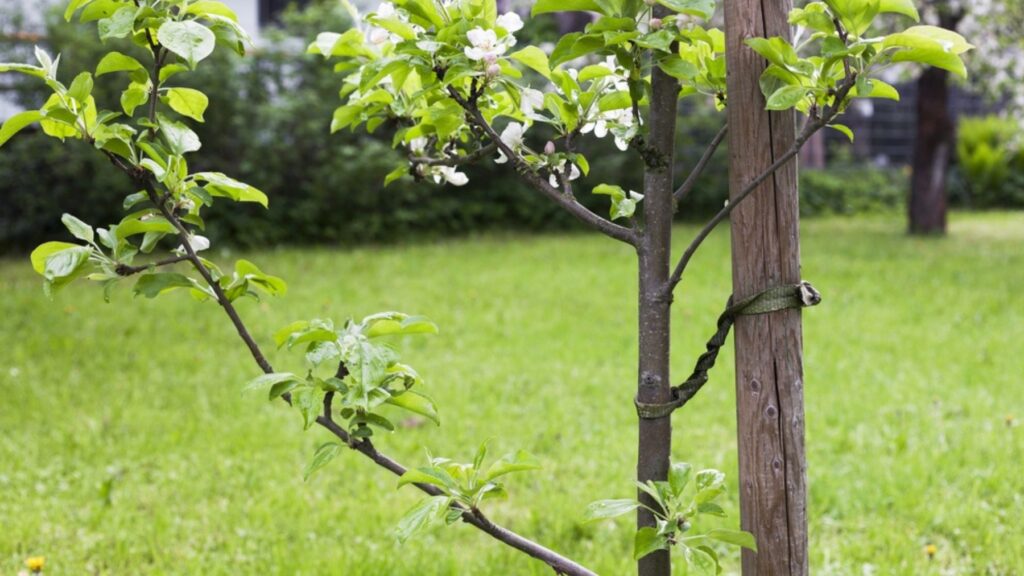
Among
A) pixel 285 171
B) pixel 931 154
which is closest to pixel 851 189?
pixel 931 154

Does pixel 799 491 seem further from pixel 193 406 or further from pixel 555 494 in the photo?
pixel 193 406

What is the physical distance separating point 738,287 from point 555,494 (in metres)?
1.84

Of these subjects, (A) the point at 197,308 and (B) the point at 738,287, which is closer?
(B) the point at 738,287

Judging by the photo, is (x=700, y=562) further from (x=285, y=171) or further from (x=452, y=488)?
(x=285, y=171)

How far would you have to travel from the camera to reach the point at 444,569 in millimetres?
2715

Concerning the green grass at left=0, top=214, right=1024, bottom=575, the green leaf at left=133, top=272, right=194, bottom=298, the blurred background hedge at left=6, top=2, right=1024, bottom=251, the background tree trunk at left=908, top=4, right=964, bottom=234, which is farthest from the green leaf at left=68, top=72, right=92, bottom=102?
the background tree trunk at left=908, top=4, right=964, bottom=234

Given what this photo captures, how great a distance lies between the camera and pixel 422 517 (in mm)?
1428

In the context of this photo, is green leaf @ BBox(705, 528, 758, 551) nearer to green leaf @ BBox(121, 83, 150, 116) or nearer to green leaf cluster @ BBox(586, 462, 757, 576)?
green leaf cluster @ BBox(586, 462, 757, 576)

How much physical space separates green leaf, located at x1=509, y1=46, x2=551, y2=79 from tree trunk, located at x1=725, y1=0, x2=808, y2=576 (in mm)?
289

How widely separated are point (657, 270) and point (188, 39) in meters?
0.78

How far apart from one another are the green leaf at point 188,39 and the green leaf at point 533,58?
44 cm

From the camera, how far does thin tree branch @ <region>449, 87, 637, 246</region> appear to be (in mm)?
1561

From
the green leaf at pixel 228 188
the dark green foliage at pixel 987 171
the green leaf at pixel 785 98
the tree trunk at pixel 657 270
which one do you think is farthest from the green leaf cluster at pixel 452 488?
the dark green foliage at pixel 987 171

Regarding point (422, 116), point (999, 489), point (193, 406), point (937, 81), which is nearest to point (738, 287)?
point (422, 116)
